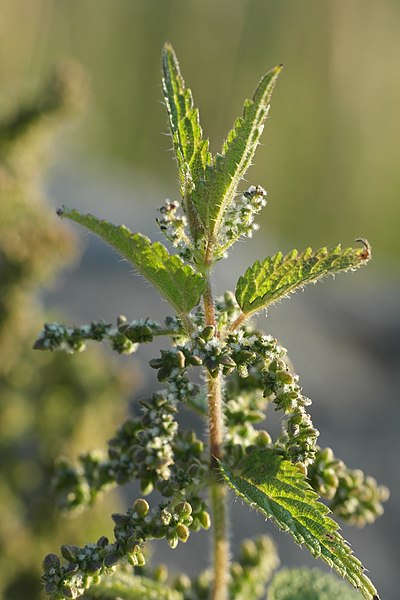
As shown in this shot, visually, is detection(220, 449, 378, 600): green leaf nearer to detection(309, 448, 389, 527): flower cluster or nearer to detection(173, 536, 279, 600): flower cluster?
detection(309, 448, 389, 527): flower cluster

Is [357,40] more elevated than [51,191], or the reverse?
[357,40]

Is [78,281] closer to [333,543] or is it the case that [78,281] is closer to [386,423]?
[386,423]

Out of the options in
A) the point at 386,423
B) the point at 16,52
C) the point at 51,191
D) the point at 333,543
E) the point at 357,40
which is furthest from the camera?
the point at 357,40

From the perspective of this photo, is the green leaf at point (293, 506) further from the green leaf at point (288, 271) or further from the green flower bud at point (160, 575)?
the green flower bud at point (160, 575)

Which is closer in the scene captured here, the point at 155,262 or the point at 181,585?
the point at 155,262

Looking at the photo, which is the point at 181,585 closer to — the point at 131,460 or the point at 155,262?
the point at 131,460

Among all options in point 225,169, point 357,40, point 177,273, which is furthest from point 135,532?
point 357,40

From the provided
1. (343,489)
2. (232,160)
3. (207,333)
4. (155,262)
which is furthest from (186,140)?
(343,489)

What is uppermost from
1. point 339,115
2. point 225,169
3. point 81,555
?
point 339,115
